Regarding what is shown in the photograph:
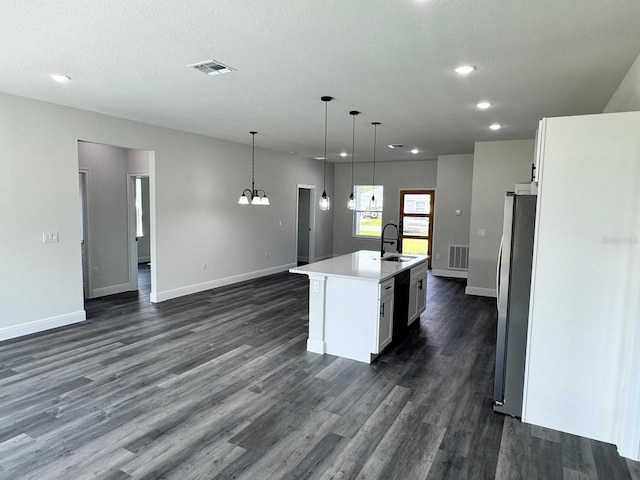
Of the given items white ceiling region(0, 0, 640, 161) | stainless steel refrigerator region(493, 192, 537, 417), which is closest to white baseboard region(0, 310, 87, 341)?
white ceiling region(0, 0, 640, 161)

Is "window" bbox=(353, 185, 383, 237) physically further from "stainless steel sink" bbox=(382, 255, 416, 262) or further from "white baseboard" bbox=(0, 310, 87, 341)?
"white baseboard" bbox=(0, 310, 87, 341)

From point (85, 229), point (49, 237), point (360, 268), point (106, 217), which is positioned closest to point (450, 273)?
point (360, 268)

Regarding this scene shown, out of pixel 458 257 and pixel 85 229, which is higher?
pixel 85 229

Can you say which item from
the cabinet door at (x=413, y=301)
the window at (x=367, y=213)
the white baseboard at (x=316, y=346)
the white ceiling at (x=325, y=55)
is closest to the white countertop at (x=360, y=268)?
the cabinet door at (x=413, y=301)

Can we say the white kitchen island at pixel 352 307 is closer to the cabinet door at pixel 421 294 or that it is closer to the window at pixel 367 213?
the cabinet door at pixel 421 294

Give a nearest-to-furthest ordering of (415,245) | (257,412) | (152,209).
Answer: (257,412) → (152,209) → (415,245)

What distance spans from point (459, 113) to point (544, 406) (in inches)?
132

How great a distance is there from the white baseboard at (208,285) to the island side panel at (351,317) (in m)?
3.30

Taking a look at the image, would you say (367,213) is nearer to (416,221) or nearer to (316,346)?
(416,221)

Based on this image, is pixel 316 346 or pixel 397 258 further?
pixel 397 258

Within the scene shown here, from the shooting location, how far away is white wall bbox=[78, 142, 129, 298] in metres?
6.13

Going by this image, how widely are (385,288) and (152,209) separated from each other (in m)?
3.98

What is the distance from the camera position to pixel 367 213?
35.1 ft

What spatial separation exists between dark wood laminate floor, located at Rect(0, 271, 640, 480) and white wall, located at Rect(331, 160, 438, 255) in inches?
224
